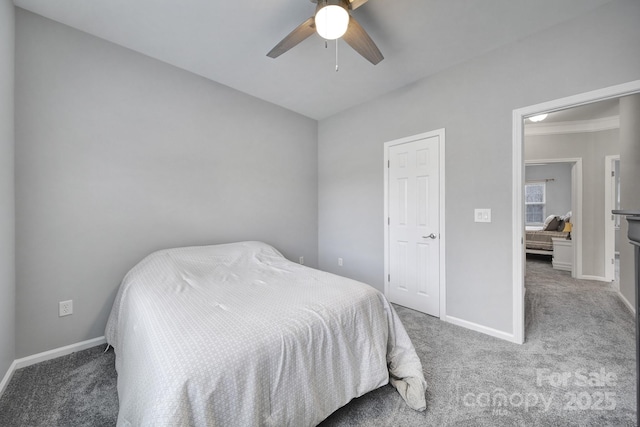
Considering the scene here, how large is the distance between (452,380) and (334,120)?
10.6 feet

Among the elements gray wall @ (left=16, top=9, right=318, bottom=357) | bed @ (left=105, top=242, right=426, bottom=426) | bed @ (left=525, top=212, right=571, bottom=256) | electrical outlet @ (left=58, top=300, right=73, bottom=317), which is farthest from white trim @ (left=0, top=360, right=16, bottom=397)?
bed @ (left=525, top=212, right=571, bottom=256)

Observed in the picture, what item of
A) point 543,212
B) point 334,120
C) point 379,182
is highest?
point 334,120

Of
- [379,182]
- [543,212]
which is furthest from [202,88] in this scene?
[543,212]

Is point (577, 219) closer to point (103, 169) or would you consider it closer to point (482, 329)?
point (482, 329)

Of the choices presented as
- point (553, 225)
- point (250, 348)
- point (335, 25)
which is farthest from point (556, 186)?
point (250, 348)

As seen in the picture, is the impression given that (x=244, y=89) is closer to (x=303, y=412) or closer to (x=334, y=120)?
(x=334, y=120)

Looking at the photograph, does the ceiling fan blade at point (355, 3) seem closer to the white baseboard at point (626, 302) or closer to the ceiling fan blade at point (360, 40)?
the ceiling fan blade at point (360, 40)

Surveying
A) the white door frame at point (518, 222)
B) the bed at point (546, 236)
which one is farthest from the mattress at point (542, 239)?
the white door frame at point (518, 222)

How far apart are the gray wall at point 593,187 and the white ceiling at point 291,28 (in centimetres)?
329

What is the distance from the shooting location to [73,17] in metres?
1.90

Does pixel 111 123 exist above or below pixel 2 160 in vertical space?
above

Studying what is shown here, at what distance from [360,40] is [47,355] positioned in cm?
325

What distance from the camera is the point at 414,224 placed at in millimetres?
2854

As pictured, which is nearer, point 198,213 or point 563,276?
point 198,213
